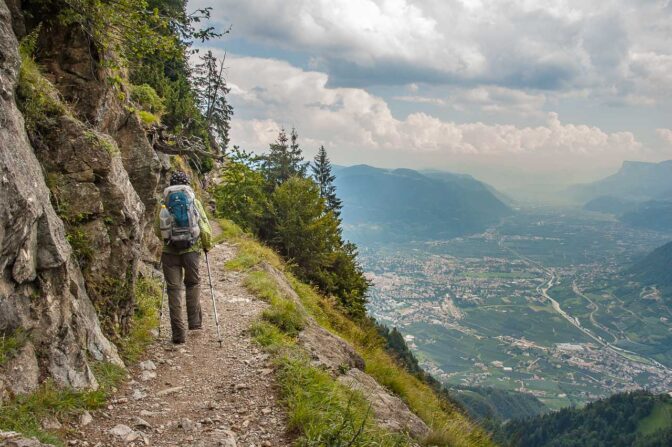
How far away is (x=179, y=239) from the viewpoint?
7.77m

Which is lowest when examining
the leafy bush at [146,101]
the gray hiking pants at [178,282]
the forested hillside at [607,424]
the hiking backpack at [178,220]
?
the forested hillside at [607,424]

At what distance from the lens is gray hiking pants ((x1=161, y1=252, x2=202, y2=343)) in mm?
7844

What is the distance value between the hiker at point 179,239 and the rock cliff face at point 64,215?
552mm

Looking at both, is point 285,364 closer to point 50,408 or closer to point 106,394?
point 106,394

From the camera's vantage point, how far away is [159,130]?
1330 centimetres

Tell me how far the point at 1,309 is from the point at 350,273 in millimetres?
22757

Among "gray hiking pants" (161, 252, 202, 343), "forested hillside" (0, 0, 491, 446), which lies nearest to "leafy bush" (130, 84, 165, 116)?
"forested hillside" (0, 0, 491, 446)

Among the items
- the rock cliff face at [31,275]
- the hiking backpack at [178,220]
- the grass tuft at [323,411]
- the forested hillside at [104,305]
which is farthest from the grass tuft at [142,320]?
the grass tuft at [323,411]

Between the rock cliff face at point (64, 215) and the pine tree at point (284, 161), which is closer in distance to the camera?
the rock cliff face at point (64, 215)

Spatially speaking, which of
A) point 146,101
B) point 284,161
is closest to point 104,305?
point 146,101

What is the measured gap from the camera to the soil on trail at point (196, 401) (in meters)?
4.98

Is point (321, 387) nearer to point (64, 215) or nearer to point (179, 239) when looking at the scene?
point (179, 239)

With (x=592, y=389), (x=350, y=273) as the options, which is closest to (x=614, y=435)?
(x=592, y=389)

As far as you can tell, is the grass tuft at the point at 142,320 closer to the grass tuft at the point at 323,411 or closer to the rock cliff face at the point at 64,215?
the rock cliff face at the point at 64,215
